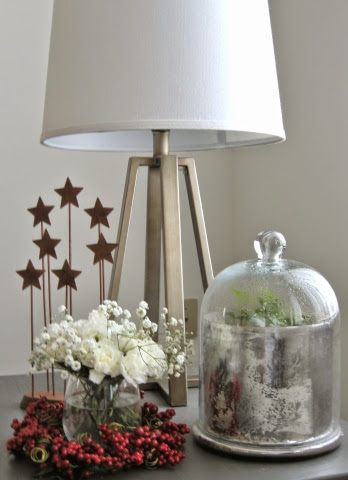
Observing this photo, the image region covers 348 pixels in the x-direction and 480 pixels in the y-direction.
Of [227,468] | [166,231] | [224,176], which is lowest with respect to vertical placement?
[227,468]

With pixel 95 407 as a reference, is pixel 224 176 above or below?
above

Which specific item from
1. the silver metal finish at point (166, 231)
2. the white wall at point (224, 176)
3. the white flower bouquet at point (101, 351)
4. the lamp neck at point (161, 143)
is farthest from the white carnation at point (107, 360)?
the white wall at point (224, 176)

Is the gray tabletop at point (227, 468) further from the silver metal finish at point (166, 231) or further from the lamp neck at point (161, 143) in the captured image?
the lamp neck at point (161, 143)

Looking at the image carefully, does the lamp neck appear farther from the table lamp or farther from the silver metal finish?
the table lamp

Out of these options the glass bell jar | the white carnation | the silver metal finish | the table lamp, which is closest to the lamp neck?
the silver metal finish

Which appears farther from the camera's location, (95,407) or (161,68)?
(161,68)

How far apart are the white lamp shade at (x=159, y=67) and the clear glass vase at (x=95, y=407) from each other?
406 mm

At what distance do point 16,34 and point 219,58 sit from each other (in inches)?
31.8

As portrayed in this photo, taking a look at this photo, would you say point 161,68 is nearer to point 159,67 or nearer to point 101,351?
point 159,67

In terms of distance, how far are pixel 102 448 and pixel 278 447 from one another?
0.25 m

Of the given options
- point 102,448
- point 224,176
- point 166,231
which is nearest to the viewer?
point 102,448

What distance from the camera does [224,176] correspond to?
79.0 inches

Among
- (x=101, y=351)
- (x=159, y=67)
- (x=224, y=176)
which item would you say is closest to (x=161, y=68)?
(x=159, y=67)

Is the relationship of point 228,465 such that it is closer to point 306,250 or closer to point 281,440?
point 281,440
